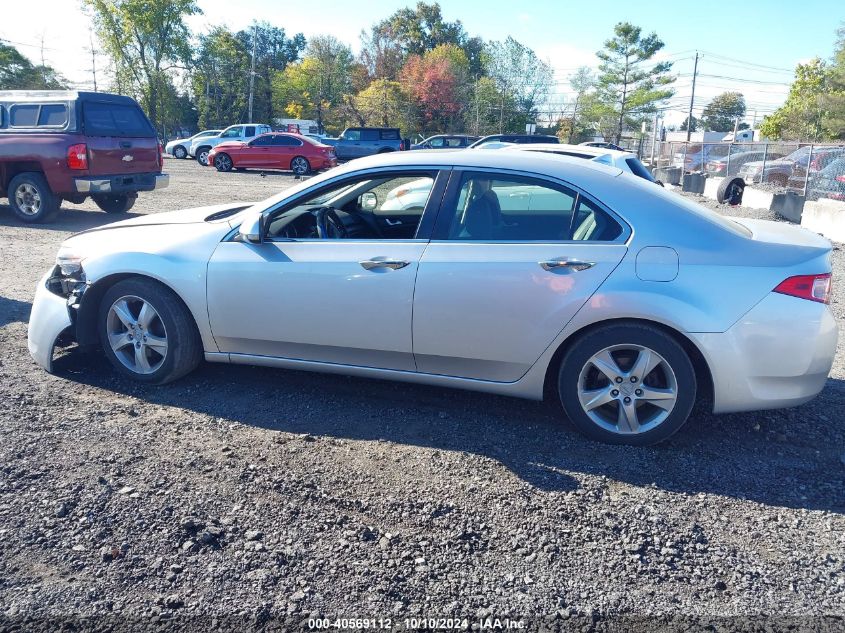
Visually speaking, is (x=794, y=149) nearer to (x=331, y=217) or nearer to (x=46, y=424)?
(x=331, y=217)

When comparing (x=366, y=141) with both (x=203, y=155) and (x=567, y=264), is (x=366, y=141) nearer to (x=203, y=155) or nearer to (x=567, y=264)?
(x=203, y=155)

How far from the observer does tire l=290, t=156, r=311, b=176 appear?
1058 inches

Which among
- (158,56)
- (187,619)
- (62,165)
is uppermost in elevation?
(158,56)

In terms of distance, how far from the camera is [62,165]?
36.5ft

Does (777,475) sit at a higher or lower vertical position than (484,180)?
lower

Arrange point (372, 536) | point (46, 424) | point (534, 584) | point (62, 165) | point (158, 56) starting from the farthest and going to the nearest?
point (158, 56) < point (62, 165) < point (46, 424) < point (372, 536) < point (534, 584)

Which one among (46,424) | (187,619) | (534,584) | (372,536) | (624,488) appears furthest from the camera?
(46,424)

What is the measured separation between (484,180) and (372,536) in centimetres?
213

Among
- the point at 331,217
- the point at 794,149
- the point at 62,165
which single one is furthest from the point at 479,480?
the point at 794,149

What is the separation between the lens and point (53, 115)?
1123 centimetres

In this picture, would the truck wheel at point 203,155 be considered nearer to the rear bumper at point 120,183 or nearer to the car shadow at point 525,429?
the rear bumper at point 120,183

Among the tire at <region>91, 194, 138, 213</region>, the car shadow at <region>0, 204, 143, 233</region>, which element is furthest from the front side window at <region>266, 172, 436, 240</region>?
the tire at <region>91, 194, 138, 213</region>

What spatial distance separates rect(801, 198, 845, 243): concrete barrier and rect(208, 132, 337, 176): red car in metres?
17.9

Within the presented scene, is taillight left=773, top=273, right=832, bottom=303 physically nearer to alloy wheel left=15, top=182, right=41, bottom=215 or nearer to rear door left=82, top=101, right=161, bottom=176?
rear door left=82, top=101, right=161, bottom=176
